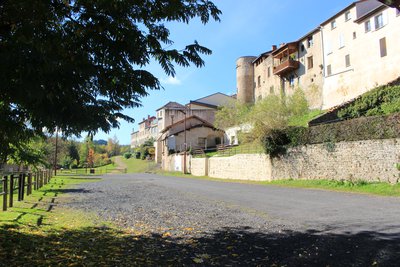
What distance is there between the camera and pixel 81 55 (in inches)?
157

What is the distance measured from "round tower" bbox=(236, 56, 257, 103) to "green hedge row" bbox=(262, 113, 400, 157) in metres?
43.7

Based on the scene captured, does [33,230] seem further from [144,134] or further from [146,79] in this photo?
[144,134]

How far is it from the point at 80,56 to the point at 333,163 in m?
20.6

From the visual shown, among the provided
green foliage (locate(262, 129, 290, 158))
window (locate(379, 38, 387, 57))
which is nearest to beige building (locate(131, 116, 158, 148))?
window (locate(379, 38, 387, 57))

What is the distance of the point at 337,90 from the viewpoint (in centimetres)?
4312

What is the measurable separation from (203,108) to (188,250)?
78.0 metres

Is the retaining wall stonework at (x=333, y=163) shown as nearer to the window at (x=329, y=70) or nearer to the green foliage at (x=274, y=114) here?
the green foliage at (x=274, y=114)

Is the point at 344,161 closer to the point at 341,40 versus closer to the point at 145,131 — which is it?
the point at 341,40

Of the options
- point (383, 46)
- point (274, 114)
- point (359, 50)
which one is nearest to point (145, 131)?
point (359, 50)

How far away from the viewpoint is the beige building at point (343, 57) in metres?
35.4

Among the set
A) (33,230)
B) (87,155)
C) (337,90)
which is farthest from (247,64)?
(33,230)

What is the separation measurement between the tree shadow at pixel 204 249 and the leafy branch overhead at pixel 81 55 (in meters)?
2.14

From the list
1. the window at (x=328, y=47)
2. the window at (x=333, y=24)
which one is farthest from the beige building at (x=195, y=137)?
the window at (x=333, y=24)

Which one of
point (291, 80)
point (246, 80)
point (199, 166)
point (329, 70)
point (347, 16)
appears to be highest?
point (347, 16)
